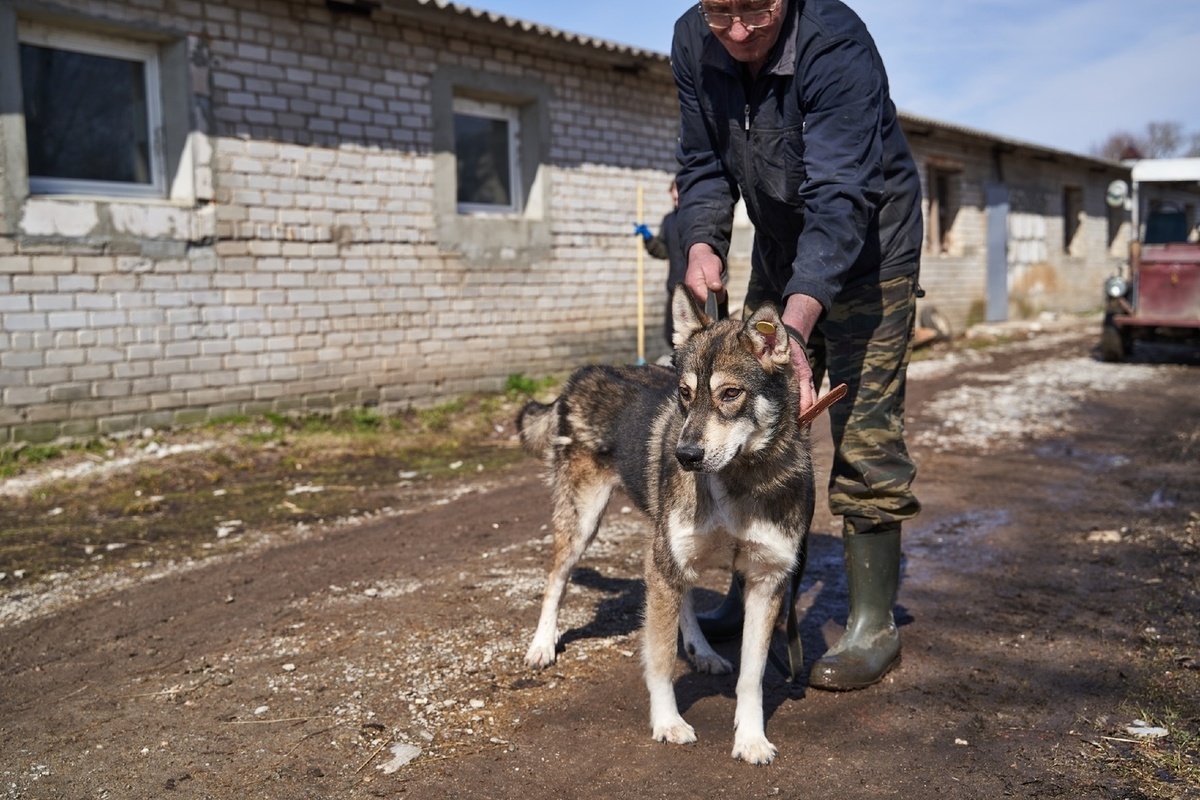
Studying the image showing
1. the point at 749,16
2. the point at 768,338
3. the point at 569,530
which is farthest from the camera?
the point at 569,530

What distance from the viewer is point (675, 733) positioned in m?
2.78

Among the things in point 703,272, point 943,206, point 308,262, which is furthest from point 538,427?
point 943,206

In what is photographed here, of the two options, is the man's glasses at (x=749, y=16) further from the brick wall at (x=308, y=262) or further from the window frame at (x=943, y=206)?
the window frame at (x=943, y=206)

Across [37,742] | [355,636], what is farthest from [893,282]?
[37,742]

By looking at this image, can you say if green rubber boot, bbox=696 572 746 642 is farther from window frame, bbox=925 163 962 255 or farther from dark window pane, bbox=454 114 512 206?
window frame, bbox=925 163 962 255

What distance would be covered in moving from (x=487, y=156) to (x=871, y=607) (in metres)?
8.37

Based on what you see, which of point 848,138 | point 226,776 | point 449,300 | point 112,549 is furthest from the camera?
point 449,300

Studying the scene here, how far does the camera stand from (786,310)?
262 centimetres

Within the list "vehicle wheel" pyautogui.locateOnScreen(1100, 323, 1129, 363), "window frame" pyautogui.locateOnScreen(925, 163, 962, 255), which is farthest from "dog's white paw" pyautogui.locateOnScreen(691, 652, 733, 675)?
"window frame" pyautogui.locateOnScreen(925, 163, 962, 255)

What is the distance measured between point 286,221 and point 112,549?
13.6 ft

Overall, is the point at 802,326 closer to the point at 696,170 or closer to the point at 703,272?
the point at 703,272

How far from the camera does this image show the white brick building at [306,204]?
7.21 meters

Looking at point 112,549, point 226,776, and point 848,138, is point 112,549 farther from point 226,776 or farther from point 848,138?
point 848,138

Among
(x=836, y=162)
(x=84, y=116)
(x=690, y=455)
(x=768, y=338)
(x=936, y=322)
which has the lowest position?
(x=936, y=322)
